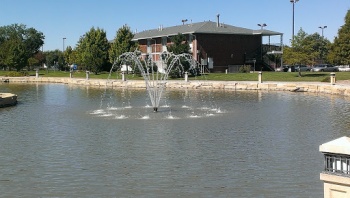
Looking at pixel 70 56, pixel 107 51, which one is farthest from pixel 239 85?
pixel 70 56

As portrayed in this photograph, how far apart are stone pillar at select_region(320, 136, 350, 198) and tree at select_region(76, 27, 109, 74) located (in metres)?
71.3

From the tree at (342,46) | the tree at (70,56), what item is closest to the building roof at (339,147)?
the tree at (342,46)

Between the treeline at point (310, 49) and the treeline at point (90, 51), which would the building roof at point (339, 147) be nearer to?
the treeline at point (310, 49)

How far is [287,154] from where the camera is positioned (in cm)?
1377

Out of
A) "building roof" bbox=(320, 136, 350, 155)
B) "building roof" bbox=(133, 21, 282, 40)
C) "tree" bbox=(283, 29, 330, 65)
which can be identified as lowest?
"building roof" bbox=(320, 136, 350, 155)

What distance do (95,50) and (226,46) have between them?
71.8ft

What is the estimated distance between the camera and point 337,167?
5242mm

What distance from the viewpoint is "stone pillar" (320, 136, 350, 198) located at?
16.6ft

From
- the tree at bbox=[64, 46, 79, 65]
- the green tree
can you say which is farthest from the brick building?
the green tree

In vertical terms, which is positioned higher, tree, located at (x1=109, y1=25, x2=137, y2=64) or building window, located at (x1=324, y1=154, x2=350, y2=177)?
tree, located at (x1=109, y1=25, x2=137, y2=64)

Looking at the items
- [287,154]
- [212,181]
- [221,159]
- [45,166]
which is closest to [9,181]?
[45,166]

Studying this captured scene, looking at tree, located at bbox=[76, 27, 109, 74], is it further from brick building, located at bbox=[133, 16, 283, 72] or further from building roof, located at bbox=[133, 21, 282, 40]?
brick building, located at bbox=[133, 16, 283, 72]

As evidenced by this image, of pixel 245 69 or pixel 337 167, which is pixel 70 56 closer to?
pixel 245 69

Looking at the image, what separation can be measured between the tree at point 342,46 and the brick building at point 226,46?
1285 cm
